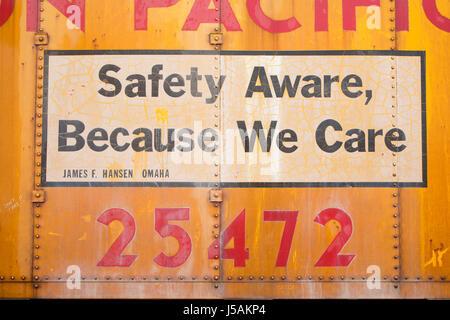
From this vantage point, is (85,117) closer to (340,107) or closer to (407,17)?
(340,107)

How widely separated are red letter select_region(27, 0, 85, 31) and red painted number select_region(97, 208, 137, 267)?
118 centimetres

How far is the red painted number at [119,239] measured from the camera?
7.31 ft

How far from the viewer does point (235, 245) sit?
223 cm

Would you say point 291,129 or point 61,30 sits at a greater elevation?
point 61,30

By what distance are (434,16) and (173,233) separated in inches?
82.1

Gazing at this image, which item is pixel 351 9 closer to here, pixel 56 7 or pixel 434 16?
pixel 434 16

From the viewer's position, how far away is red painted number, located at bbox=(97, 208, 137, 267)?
→ 2229 millimetres

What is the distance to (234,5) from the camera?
232cm

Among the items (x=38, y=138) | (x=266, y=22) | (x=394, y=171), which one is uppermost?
(x=266, y=22)

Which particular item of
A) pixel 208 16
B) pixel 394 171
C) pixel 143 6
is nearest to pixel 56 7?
pixel 143 6

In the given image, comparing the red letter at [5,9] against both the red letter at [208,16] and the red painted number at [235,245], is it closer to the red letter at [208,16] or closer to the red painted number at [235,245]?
the red letter at [208,16]
